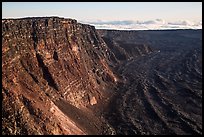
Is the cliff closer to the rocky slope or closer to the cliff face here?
the cliff face

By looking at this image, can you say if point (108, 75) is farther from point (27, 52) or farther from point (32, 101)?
point (32, 101)

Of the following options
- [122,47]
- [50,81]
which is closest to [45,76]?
[50,81]

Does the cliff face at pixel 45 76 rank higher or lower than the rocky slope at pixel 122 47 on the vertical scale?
higher

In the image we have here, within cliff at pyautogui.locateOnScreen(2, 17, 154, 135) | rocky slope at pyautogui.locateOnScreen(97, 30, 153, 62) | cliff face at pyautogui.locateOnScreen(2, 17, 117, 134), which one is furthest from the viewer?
rocky slope at pyautogui.locateOnScreen(97, 30, 153, 62)

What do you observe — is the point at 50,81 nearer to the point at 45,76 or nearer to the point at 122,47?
the point at 45,76

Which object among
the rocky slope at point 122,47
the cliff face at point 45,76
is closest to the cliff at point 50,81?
the cliff face at point 45,76

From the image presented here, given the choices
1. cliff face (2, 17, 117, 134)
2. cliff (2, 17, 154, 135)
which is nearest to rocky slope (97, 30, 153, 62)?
cliff (2, 17, 154, 135)

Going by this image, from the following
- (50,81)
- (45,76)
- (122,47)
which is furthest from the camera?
(122,47)

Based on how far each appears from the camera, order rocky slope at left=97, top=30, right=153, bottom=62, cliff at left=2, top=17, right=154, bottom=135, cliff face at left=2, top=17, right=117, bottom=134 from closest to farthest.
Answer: cliff face at left=2, top=17, right=117, bottom=134 < cliff at left=2, top=17, right=154, bottom=135 < rocky slope at left=97, top=30, right=153, bottom=62

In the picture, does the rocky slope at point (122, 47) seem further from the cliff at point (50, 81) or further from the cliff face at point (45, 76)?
the cliff face at point (45, 76)

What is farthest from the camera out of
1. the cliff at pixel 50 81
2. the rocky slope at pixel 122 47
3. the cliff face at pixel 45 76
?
the rocky slope at pixel 122 47
